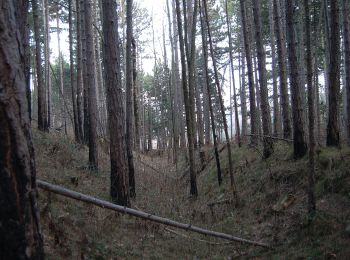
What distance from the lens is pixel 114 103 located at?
7582mm

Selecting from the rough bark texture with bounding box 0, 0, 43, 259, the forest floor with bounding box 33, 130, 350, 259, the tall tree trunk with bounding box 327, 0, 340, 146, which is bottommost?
the forest floor with bounding box 33, 130, 350, 259

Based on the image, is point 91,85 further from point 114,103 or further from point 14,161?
point 14,161

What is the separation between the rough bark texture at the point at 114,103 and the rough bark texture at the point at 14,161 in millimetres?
5330

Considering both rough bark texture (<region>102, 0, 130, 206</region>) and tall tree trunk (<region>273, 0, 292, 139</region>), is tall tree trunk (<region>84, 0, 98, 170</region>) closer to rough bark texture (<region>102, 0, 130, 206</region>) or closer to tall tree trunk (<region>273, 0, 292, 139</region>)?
rough bark texture (<region>102, 0, 130, 206</region>)

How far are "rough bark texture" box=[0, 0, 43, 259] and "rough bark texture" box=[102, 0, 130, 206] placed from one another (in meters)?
5.33

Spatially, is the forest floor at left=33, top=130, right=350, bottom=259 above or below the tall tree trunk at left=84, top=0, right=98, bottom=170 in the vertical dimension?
below

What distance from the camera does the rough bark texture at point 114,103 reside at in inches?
294

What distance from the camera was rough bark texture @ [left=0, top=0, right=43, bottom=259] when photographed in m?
2.00

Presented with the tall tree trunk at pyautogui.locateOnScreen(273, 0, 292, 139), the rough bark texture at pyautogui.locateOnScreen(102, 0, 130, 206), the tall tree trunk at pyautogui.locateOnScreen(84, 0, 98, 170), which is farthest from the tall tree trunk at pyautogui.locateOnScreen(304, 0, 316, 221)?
the tall tree trunk at pyautogui.locateOnScreen(84, 0, 98, 170)

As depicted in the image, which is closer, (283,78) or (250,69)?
(283,78)

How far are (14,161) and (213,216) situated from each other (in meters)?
6.69

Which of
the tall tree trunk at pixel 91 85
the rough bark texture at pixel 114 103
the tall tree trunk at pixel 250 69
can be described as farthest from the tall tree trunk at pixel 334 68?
the tall tree trunk at pixel 91 85

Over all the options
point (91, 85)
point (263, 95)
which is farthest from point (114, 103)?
point (263, 95)

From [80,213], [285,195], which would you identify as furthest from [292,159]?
[80,213]
